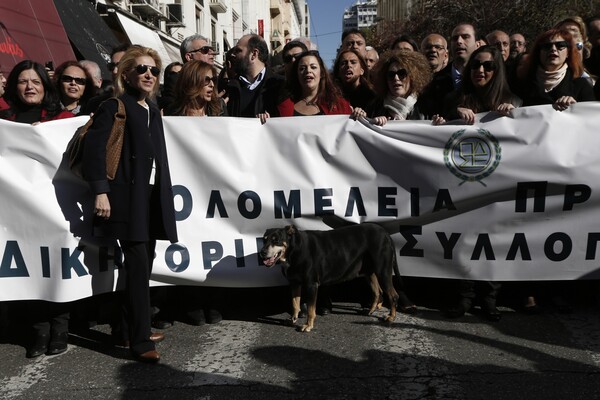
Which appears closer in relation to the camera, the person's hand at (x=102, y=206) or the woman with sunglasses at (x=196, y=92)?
the person's hand at (x=102, y=206)

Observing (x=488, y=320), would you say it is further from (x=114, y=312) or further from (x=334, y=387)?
(x=114, y=312)

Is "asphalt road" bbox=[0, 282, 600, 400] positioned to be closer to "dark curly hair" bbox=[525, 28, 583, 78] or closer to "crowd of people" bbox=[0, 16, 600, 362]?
"crowd of people" bbox=[0, 16, 600, 362]

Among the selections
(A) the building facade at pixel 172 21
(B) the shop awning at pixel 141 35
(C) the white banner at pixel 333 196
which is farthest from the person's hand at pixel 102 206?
(B) the shop awning at pixel 141 35

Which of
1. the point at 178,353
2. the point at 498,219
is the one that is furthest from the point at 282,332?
the point at 498,219

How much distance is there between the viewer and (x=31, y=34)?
12039 millimetres

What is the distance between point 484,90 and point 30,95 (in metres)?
3.39

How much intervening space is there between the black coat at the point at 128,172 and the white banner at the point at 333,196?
55 cm

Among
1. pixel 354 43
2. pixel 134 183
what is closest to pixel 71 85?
pixel 134 183

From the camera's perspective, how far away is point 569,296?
5270mm

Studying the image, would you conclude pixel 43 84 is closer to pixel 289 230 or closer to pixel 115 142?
pixel 115 142

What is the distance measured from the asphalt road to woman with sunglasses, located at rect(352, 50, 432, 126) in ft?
5.28

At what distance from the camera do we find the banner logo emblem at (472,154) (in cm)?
484

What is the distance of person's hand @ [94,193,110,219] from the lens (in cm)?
409

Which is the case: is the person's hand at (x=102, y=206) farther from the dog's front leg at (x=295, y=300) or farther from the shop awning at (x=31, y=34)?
the shop awning at (x=31, y=34)
